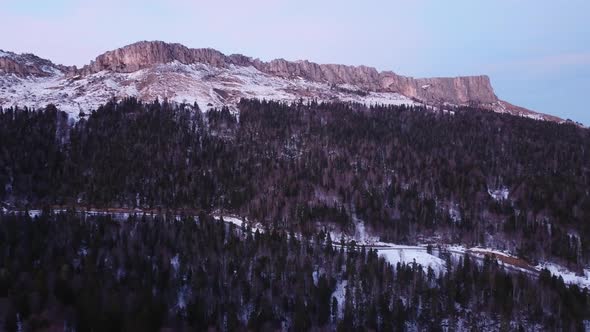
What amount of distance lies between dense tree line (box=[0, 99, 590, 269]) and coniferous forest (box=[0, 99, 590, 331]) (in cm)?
48

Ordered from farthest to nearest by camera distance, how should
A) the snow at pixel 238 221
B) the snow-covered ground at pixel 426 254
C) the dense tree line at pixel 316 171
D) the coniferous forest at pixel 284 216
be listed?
the dense tree line at pixel 316 171 < the snow at pixel 238 221 < the snow-covered ground at pixel 426 254 < the coniferous forest at pixel 284 216

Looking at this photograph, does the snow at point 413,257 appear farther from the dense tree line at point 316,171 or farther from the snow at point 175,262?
the snow at point 175,262

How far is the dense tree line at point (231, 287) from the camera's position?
54.4 meters

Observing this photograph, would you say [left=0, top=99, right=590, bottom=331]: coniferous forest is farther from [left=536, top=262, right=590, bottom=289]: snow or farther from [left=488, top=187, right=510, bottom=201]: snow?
[left=536, top=262, right=590, bottom=289]: snow

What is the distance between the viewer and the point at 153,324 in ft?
173

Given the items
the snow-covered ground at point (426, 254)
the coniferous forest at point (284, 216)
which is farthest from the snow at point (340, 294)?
the snow-covered ground at point (426, 254)

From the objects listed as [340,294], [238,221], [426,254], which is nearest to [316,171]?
[238,221]

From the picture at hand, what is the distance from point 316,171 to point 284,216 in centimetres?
1998

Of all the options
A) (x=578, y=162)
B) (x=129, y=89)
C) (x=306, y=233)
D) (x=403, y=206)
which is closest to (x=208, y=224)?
(x=306, y=233)

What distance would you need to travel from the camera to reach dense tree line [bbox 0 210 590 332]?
5441 centimetres

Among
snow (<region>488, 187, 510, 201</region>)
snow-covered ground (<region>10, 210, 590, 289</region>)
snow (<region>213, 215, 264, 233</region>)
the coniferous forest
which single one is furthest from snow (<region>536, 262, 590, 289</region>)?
snow (<region>213, 215, 264, 233</region>)

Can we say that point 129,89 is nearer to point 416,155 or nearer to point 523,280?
point 416,155

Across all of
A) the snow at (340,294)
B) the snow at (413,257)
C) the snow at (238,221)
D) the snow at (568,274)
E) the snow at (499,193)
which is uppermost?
the snow at (499,193)

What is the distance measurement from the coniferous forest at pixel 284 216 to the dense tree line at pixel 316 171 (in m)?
0.48
